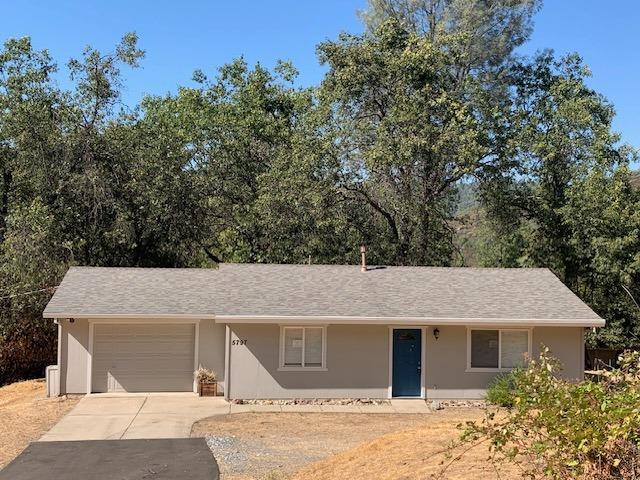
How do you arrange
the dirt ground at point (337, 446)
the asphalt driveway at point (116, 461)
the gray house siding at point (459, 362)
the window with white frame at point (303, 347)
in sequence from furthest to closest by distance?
the gray house siding at point (459, 362)
the window with white frame at point (303, 347)
the asphalt driveway at point (116, 461)
the dirt ground at point (337, 446)

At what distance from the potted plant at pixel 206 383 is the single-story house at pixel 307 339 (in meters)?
0.28

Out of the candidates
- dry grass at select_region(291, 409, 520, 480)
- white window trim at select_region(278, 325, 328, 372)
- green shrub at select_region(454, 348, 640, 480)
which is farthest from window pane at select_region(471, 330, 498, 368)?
green shrub at select_region(454, 348, 640, 480)

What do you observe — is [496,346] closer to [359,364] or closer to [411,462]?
[359,364]

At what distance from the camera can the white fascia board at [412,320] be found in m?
18.1

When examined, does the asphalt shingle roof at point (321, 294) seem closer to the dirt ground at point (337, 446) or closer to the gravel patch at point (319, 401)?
the gravel patch at point (319, 401)

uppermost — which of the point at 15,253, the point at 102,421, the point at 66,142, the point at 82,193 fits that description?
the point at 66,142

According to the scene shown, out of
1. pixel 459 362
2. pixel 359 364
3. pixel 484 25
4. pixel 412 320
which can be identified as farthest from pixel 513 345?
pixel 484 25

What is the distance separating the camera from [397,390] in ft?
62.5

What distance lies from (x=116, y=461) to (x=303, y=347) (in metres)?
7.57

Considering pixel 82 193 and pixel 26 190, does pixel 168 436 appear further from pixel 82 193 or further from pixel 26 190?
pixel 26 190

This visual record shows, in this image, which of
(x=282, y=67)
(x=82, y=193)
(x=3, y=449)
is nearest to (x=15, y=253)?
(x=82, y=193)

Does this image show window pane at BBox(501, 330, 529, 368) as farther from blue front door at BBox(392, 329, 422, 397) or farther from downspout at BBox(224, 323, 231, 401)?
downspout at BBox(224, 323, 231, 401)

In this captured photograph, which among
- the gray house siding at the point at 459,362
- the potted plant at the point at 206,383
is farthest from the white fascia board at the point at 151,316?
the gray house siding at the point at 459,362

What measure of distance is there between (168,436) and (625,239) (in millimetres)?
18084
